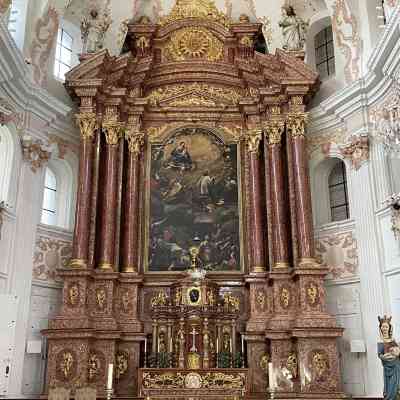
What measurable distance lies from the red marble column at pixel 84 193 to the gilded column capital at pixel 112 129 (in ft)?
1.05

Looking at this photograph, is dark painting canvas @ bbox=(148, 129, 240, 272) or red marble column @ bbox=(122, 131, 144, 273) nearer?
red marble column @ bbox=(122, 131, 144, 273)

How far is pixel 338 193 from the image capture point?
16.8 meters

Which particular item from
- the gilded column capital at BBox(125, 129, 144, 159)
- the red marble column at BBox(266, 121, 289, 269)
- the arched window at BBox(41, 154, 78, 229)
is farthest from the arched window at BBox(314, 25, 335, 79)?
the arched window at BBox(41, 154, 78, 229)

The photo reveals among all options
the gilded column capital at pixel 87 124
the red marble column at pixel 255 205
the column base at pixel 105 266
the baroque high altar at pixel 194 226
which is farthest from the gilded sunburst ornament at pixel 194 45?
the column base at pixel 105 266

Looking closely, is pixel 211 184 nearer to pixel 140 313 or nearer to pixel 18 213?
pixel 140 313

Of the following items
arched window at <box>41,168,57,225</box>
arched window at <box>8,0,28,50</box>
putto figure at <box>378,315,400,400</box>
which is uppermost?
arched window at <box>8,0,28,50</box>

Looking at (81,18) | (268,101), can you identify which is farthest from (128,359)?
→ (81,18)

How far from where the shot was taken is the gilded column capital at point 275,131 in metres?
16.5

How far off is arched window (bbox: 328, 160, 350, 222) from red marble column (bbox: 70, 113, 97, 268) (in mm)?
6843

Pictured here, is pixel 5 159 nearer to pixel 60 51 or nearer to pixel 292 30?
pixel 60 51

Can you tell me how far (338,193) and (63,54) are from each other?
925cm

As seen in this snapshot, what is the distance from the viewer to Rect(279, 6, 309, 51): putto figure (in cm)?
1725

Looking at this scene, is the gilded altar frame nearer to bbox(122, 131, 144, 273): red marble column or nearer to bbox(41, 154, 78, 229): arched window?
bbox(122, 131, 144, 273): red marble column

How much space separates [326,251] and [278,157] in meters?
2.88
